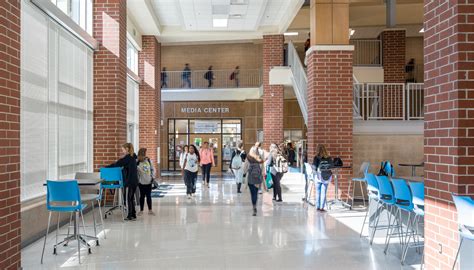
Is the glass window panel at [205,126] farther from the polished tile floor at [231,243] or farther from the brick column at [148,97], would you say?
the polished tile floor at [231,243]

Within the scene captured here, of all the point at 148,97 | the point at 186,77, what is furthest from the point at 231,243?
the point at 186,77

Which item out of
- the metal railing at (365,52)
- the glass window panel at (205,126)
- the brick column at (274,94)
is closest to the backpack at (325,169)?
the brick column at (274,94)

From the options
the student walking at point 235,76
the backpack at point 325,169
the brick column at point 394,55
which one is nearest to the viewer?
the backpack at point 325,169

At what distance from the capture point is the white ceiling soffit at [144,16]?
521 inches

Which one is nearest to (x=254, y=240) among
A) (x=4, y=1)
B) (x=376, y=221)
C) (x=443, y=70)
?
(x=376, y=221)

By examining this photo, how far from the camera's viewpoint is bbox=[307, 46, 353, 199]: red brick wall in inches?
415

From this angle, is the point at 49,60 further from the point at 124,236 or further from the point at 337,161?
the point at 337,161

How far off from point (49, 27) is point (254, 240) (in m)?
5.18

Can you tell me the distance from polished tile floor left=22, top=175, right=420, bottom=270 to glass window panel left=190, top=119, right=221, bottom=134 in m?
14.1

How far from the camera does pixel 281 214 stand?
935 centimetres

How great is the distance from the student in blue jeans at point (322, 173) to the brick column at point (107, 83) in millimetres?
4675

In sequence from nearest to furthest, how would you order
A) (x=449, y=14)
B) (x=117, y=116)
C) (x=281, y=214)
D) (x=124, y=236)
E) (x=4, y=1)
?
1. (x=449, y=14)
2. (x=4, y=1)
3. (x=124, y=236)
4. (x=281, y=214)
5. (x=117, y=116)

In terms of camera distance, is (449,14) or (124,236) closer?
(449,14)

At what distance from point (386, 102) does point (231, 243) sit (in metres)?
7.66
